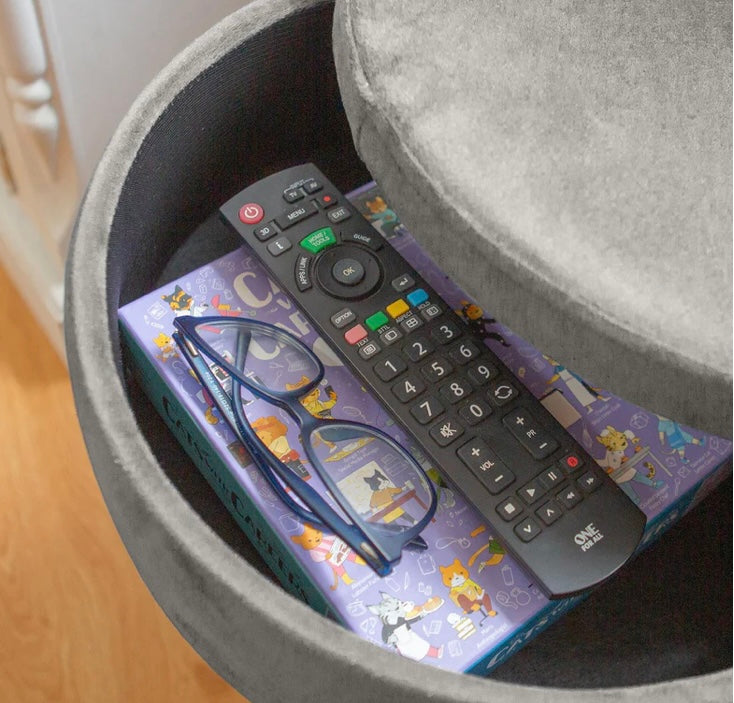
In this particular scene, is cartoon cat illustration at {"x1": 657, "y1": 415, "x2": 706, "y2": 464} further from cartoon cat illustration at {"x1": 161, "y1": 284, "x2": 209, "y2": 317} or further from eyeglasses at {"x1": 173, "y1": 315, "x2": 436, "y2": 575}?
cartoon cat illustration at {"x1": 161, "y1": 284, "x2": 209, "y2": 317}

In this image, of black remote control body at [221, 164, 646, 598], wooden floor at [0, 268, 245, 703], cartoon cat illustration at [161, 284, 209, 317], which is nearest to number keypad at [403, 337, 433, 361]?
black remote control body at [221, 164, 646, 598]

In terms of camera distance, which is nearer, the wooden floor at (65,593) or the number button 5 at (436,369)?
the number button 5 at (436,369)

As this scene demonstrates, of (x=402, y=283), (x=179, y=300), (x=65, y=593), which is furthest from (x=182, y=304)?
(x=65, y=593)

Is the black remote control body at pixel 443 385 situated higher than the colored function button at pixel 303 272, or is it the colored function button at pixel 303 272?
the colored function button at pixel 303 272

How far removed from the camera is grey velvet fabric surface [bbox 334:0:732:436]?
28cm

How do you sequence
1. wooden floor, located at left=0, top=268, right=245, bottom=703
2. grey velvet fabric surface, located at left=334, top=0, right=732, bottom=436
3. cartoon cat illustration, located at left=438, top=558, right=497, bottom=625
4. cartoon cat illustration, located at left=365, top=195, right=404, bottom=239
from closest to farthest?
grey velvet fabric surface, located at left=334, top=0, right=732, bottom=436 < cartoon cat illustration, located at left=438, top=558, right=497, bottom=625 < cartoon cat illustration, located at left=365, top=195, right=404, bottom=239 < wooden floor, located at left=0, top=268, right=245, bottom=703

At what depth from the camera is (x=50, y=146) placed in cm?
67

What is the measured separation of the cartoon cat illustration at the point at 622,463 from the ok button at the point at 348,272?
132mm

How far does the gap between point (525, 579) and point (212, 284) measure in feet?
0.66

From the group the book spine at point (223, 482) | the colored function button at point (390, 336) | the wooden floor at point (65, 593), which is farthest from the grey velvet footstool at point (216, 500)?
the wooden floor at point (65, 593)

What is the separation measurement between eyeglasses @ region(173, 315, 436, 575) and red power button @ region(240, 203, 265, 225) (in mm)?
53

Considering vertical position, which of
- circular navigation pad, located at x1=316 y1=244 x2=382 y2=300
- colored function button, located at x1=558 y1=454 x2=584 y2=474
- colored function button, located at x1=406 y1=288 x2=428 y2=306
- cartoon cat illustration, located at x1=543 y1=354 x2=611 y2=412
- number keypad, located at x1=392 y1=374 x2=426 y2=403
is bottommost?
colored function button, located at x1=558 y1=454 x2=584 y2=474

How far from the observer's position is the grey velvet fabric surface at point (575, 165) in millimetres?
277

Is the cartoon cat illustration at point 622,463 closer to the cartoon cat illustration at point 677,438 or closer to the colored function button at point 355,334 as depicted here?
the cartoon cat illustration at point 677,438
